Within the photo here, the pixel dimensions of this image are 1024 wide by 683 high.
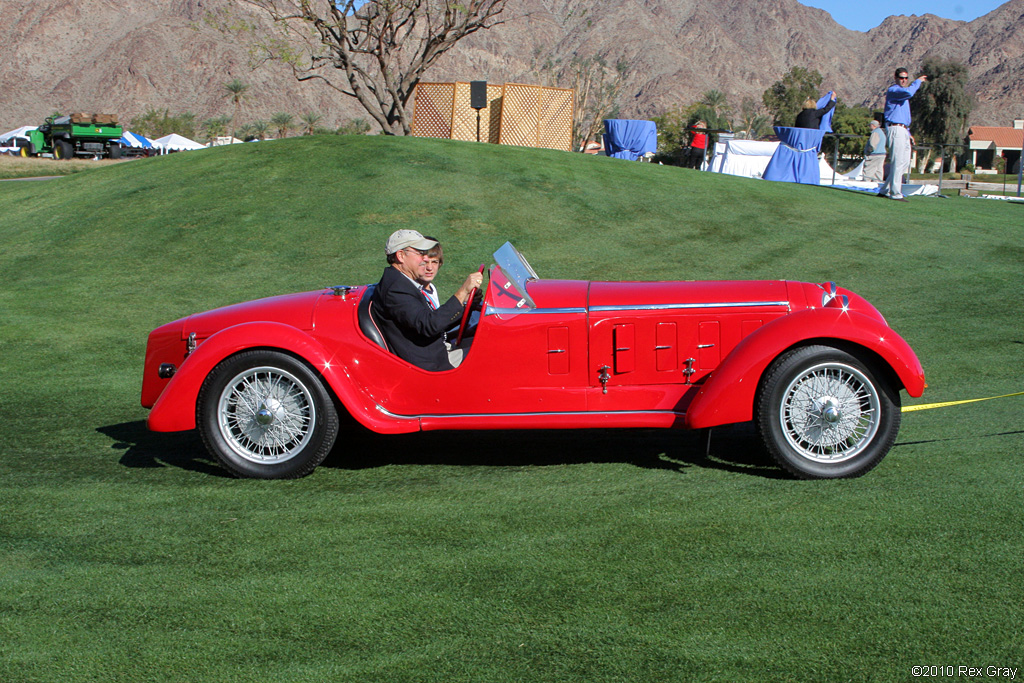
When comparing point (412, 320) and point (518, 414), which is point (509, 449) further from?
point (412, 320)

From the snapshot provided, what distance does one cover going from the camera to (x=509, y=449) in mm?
5109

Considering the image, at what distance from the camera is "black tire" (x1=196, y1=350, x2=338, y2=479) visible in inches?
176

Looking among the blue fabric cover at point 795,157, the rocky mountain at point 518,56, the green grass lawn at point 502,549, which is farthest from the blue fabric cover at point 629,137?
the rocky mountain at point 518,56

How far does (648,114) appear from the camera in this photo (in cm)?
15850

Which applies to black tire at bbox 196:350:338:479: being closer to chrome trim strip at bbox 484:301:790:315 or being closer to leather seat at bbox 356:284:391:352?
leather seat at bbox 356:284:391:352

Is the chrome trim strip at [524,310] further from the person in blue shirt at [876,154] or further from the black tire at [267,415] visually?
the person in blue shirt at [876,154]

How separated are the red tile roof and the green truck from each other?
104 m

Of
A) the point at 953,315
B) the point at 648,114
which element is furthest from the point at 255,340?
the point at 648,114

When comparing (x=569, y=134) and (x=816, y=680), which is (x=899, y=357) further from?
(x=569, y=134)

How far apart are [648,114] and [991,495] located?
163 m

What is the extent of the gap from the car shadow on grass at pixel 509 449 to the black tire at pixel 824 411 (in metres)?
0.25

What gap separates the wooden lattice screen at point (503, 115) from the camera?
74.2 ft

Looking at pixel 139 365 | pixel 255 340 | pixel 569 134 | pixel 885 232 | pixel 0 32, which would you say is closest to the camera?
pixel 255 340

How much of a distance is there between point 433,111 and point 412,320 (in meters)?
20.2
